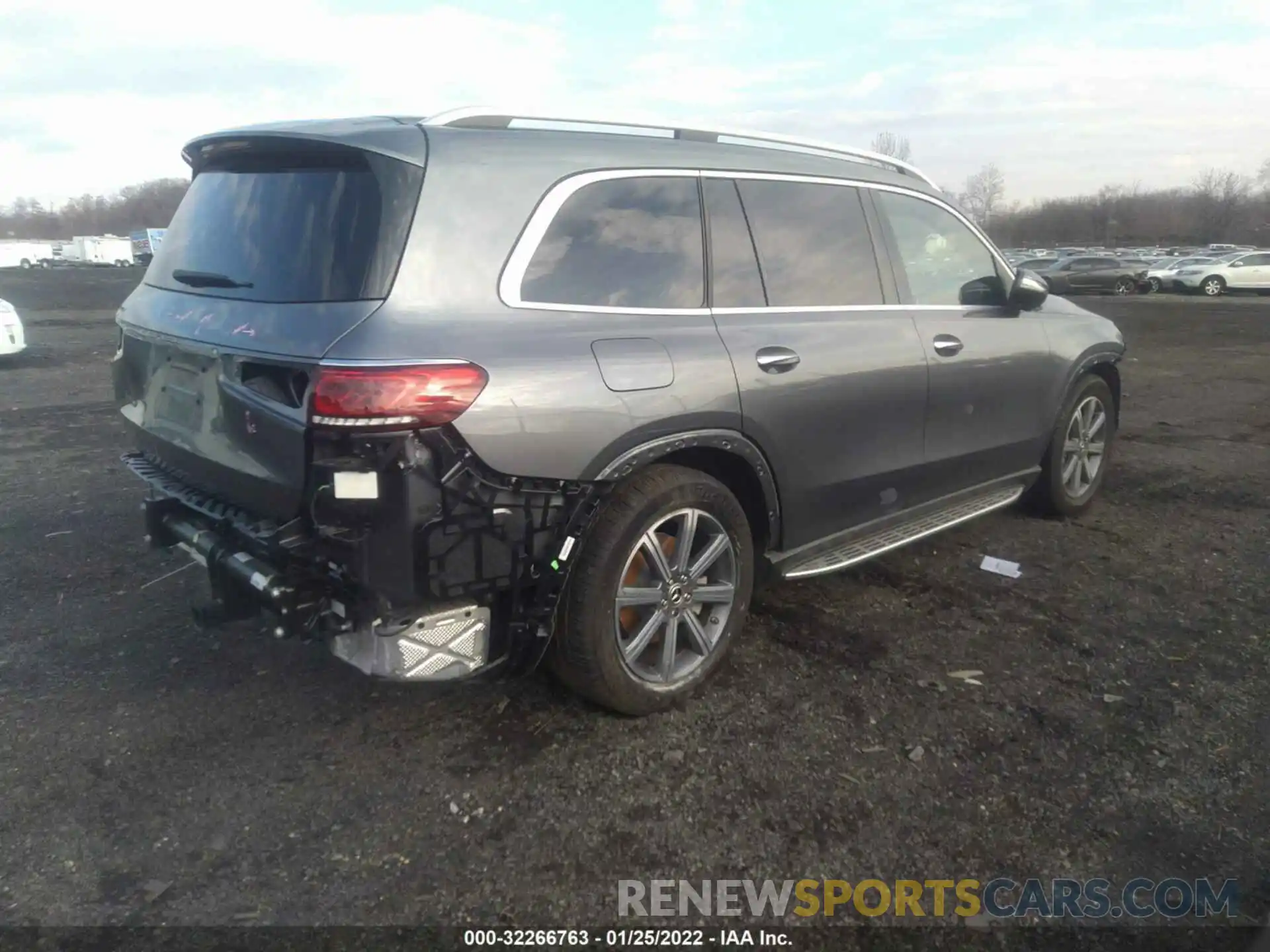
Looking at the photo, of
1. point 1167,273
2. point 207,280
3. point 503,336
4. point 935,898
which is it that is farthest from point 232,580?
point 1167,273

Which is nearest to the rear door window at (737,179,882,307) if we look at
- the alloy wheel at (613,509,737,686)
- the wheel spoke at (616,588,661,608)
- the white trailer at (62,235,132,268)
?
the alloy wheel at (613,509,737,686)

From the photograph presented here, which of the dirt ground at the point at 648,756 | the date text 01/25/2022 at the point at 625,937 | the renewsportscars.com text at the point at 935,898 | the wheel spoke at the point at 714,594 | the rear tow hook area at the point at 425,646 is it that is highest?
the rear tow hook area at the point at 425,646

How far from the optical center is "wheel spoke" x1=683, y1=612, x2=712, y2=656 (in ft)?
11.0

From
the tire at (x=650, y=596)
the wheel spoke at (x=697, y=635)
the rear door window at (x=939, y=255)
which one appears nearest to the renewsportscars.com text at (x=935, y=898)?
the tire at (x=650, y=596)

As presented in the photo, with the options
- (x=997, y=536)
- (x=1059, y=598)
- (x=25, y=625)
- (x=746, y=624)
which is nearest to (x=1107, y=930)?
(x=746, y=624)

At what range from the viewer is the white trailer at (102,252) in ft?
218

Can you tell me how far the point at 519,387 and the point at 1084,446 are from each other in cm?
410

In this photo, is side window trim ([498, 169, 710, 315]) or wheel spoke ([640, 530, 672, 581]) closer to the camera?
side window trim ([498, 169, 710, 315])

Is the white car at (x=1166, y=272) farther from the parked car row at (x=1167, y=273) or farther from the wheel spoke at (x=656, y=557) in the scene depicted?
the wheel spoke at (x=656, y=557)

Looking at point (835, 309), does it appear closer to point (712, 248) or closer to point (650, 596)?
point (712, 248)

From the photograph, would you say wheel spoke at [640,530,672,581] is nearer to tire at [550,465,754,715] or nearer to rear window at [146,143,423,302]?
tire at [550,465,754,715]

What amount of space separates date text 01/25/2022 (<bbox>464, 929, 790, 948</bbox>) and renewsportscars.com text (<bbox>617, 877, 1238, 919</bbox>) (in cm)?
6

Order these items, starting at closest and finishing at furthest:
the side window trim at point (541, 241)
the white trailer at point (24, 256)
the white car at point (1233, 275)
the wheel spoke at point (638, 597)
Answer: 1. the side window trim at point (541, 241)
2. the wheel spoke at point (638, 597)
3. the white car at point (1233, 275)
4. the white trailer at point (24, 256)

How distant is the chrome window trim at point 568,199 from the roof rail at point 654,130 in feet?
0.53
